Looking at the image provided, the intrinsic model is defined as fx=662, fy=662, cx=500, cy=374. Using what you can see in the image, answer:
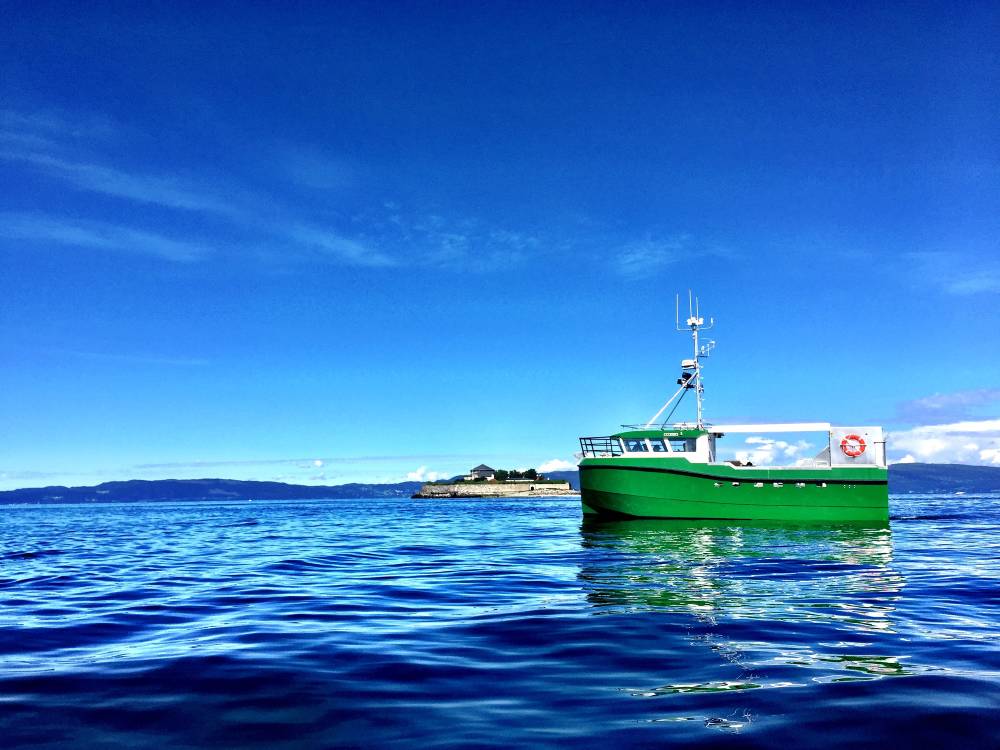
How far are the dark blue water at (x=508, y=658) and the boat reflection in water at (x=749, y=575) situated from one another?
0.10m

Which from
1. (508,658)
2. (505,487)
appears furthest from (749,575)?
(505,487)

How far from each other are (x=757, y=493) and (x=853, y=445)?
6.05 meters

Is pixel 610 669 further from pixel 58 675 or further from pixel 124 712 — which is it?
pixel 58 675

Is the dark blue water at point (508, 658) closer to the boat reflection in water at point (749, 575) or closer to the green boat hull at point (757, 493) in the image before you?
the boat reflection in water at point (749, 575)

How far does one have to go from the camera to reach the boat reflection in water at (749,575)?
32.5 ft

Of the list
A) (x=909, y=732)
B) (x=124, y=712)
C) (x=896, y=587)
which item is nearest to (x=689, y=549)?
(x=896, y=587)

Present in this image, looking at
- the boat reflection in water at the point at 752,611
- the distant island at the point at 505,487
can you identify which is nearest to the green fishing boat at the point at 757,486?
the boat reflection in water at the point at 752,611

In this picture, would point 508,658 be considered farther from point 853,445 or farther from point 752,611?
point 853,445

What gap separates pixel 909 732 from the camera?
4660mm

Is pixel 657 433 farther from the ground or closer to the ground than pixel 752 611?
farther from the ground

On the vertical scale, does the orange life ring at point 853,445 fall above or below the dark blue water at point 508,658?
above

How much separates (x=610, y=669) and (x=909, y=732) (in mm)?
2670

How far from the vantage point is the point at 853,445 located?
113 feet

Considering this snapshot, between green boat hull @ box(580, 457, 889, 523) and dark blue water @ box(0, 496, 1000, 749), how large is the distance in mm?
17456
